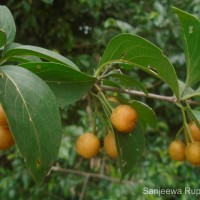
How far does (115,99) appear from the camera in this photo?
1.19 meters

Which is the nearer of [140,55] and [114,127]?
[140,55]

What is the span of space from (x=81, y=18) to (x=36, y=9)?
654 mm

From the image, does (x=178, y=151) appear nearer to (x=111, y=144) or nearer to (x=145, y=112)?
(x=145, y=112)

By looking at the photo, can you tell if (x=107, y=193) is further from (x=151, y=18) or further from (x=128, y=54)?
(x=128, y=54)

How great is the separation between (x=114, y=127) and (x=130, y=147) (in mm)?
116

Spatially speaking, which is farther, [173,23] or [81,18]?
[81,18]

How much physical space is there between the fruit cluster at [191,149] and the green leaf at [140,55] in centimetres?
27

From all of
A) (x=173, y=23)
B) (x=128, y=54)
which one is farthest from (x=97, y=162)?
(x=128, y=54)

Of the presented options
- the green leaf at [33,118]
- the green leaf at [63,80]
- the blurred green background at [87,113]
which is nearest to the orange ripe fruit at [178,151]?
the green leaf at [63,80]

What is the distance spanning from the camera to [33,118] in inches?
32.8

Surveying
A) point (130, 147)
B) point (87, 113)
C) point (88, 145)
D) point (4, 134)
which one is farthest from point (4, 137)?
point (87, 113)

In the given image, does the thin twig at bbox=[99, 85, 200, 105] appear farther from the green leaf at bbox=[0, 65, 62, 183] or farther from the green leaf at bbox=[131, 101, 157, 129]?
the green leaf at bbox=[0, 65, 62, 183]

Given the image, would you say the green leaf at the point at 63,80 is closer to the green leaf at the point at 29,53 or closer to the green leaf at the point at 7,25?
the green leaf at the point at 29,53

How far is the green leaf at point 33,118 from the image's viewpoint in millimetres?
819
